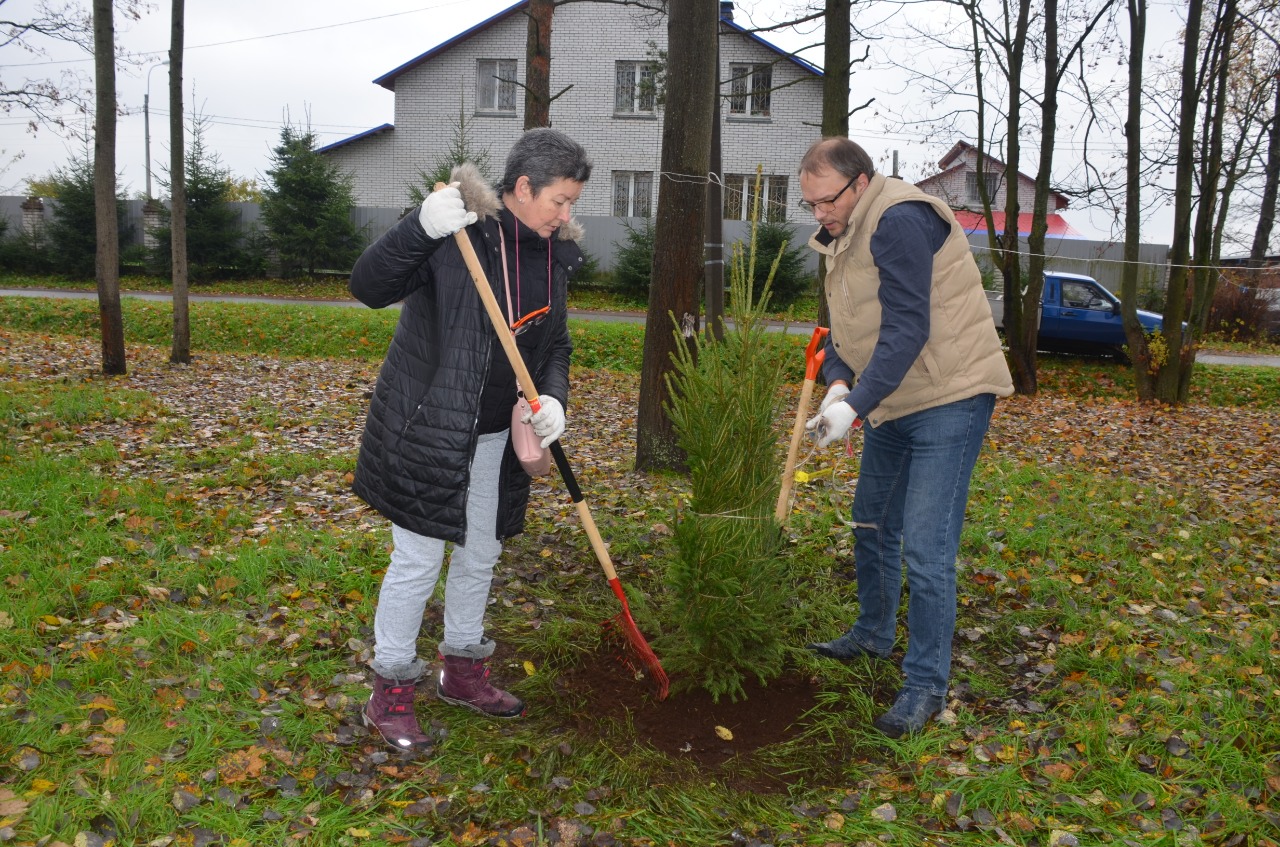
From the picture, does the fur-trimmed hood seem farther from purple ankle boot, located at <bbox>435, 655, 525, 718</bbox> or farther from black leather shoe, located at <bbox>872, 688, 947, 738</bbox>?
black leather shoe, located at <bbox>872, 688, 947, 738</bbox>

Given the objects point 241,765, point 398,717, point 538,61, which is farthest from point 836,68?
point 241,765

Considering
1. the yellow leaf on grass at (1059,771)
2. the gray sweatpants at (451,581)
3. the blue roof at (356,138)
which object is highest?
the blue roof at (356,138)

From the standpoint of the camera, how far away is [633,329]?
50.4 ft

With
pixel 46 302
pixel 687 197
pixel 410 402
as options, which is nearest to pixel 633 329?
pixel 687 197

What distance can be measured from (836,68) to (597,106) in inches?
649

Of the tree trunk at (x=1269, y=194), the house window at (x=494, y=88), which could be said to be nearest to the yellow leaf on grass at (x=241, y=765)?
the tree trunk at (x=1269, y=194)

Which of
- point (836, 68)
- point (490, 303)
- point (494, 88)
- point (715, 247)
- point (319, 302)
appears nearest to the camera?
point (490, 303)

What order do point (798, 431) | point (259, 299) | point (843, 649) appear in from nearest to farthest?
point (798, 431) < point (843, 649) < point (259, 299)

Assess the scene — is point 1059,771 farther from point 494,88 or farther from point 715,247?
point 494,88

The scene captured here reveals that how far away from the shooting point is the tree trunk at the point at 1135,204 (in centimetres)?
1215

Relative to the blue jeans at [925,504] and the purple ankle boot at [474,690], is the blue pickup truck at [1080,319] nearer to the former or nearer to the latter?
the blue jeans at [925,504]

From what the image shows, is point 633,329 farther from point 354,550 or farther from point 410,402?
point 410,402

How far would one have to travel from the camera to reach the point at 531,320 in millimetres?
3064

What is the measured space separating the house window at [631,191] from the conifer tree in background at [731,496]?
2355 cm
